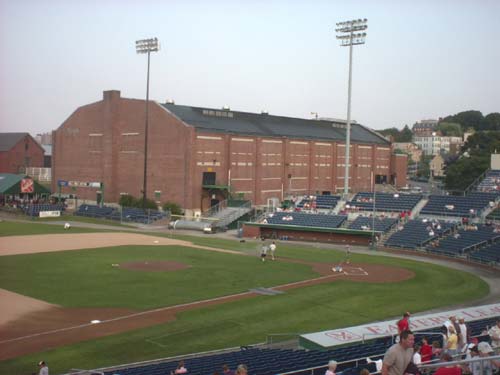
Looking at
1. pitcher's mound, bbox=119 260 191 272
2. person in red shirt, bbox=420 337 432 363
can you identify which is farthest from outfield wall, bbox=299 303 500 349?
pitcher's mound, bbox=119 260 191 272

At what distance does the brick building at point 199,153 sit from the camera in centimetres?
7475

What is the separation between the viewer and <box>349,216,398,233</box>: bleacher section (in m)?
57.4

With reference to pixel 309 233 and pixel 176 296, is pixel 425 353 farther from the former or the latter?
pixel 309 233

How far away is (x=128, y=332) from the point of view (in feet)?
80.1

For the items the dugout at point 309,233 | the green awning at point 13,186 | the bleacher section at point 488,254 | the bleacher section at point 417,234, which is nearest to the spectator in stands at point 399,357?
the bleacher section at point 488,254

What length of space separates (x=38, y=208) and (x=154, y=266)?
44538 mm

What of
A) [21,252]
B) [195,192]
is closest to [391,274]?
[21,252]

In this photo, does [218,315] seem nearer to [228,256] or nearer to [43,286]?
[43,286]

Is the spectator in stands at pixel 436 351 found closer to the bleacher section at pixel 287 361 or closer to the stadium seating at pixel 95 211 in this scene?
the bleacher section at pixel 287 361

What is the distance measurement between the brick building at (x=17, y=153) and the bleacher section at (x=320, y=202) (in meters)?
61.8

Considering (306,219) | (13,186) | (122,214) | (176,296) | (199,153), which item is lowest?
(176,296)

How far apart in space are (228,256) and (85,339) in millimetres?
23712

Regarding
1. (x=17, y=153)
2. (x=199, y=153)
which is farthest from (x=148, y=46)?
(x=17, y=153)

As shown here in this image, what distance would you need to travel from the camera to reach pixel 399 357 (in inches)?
346
